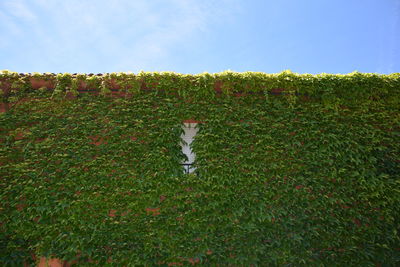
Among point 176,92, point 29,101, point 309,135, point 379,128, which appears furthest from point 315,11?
point 29,101

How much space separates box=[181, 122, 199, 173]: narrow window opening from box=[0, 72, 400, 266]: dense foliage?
0.80 ft

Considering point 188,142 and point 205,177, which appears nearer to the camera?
point 205,177

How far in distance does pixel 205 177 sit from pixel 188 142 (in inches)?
37.0

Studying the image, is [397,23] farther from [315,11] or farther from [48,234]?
[48,234]

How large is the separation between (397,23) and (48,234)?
1032 centimetres

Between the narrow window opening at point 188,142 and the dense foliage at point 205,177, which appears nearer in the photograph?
the dense foliage at point 205,177

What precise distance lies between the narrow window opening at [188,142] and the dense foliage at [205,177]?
245mm

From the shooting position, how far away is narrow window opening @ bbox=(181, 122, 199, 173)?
457cm

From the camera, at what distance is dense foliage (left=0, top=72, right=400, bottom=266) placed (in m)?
4.00

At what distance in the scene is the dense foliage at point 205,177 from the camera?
13.1 feet

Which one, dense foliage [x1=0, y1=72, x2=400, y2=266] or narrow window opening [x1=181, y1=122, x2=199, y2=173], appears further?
narrow window opening [x1=181, y1=122, x2=199, y2=173]

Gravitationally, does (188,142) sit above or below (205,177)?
above

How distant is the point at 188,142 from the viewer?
16.0ft

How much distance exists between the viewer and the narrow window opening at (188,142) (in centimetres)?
457
